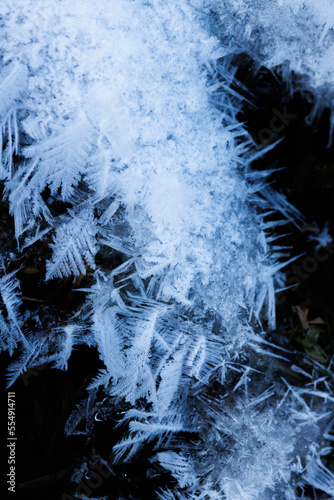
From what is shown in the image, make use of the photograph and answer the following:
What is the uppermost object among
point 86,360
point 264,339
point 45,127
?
point 45,127

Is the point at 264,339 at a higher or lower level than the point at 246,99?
lower

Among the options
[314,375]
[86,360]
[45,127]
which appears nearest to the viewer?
[45,127]

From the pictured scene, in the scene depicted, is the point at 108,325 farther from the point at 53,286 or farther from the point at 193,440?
the point at 193,440

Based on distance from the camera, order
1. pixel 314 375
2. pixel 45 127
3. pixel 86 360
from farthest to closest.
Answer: pixel 314 375 < pixel 86 360 < pixel 45 127

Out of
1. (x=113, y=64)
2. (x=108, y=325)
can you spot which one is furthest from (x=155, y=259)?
(x=113, y=64)

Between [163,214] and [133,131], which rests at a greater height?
[133,131]

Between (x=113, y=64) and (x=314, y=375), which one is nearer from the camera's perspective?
(x=113, y=64)
